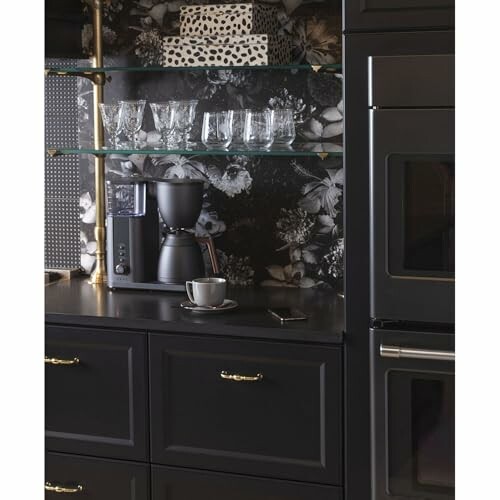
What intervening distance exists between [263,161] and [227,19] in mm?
489

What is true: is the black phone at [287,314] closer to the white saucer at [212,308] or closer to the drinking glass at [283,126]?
the white saucer at [212,308]

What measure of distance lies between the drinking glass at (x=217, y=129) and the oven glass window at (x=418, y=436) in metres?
0.95

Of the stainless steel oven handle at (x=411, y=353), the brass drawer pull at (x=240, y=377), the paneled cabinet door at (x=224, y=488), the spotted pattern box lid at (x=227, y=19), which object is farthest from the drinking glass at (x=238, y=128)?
the paneled cabinet door at (x=224, y=488)

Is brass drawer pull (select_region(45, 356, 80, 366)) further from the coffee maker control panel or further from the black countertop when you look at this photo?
the coffee maker control panel

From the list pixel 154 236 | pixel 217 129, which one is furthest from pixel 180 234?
pixel 217 129

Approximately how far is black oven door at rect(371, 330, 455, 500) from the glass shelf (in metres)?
0.65

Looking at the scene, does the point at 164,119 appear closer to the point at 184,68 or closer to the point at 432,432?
the point at 184,68

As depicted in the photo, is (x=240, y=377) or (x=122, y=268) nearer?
(x=240, y=377)

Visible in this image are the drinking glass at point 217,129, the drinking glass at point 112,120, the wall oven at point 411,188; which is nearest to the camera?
the wall oven at point 411,188

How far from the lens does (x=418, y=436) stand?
2266mm

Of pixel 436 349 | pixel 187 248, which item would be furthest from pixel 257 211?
pixel 436 349

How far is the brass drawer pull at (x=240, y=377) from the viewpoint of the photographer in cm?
235

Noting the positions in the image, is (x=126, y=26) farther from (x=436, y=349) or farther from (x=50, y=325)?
(x=436, y=349)

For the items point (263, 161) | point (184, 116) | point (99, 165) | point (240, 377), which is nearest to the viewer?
point (240, 377)
